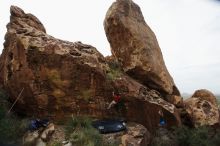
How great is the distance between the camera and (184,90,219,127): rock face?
3131 cm

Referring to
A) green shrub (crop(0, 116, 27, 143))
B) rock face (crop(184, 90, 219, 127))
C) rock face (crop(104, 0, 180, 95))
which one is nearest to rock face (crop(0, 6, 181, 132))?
green shrub (crop(0, 116, 27, 143))

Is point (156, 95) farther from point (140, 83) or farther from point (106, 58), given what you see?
point (106, 58)

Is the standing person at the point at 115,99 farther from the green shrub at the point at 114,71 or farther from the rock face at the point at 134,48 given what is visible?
the rock face at the point at 134,48

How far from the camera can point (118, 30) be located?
30.9 metres

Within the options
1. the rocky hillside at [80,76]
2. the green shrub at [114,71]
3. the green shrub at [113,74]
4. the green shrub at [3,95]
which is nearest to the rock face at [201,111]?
the rocky hillside at [80,76]

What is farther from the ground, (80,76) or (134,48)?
(134,48)

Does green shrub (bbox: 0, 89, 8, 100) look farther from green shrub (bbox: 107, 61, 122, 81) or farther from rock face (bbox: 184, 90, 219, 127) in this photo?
rock face (bbox: 184, 90, 219, 127)

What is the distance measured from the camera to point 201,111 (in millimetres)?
31719

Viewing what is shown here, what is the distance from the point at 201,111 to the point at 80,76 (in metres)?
11.2

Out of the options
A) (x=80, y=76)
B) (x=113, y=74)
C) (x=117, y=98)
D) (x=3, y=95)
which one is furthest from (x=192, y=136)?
(x=3, y=95)

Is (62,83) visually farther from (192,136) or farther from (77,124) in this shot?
(192,136)

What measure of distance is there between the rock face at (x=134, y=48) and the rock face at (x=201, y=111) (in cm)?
238

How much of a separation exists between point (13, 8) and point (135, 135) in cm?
1344

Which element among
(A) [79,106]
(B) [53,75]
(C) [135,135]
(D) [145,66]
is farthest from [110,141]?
(D) [145,66]
